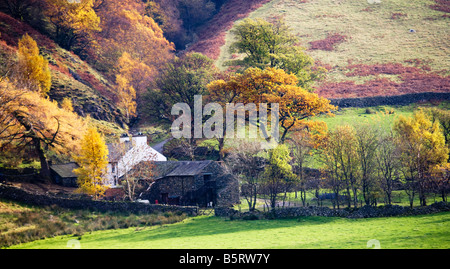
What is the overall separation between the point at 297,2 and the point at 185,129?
71.8 metres

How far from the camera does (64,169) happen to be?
44.2m

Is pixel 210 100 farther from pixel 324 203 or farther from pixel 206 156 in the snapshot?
pixel 324 203

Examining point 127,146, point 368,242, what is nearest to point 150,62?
point 127,146

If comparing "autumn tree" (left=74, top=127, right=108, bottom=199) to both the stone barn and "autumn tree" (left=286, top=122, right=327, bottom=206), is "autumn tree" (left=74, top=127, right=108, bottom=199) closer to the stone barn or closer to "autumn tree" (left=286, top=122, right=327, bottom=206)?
the stone barn

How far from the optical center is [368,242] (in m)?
17.1

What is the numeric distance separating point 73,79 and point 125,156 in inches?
1121

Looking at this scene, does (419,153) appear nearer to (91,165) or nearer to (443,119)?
(443,119)

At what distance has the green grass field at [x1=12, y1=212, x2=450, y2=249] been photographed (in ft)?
59.1

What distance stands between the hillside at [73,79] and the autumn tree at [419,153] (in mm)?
41424

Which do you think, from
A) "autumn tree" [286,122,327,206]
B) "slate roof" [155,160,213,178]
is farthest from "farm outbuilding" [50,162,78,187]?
"autumn tree" [286,122,327,206]

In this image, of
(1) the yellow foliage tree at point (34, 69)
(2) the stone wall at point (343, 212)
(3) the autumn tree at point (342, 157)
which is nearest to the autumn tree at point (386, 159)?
(3) the autumn tree at point (342, 157)

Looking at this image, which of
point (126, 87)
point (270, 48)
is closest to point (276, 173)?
point (270, 48)

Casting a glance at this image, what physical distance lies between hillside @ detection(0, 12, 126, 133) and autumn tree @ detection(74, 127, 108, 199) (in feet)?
64.4

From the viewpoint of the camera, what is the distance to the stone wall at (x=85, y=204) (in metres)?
33.0
